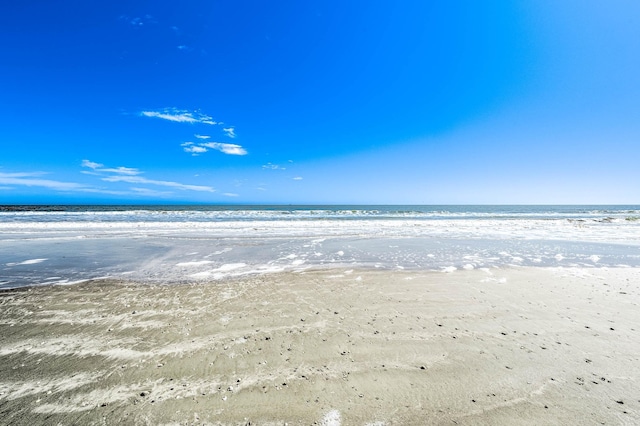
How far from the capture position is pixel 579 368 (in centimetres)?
364

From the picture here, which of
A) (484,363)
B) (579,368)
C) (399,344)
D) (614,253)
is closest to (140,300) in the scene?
(399,344)

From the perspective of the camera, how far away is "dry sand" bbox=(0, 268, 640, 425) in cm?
291

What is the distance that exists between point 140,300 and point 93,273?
367 centimetres

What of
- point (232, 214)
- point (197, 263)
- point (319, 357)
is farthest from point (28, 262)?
point (232, 214)

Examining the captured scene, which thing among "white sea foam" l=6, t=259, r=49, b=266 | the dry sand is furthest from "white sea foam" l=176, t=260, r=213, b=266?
"white sea foam" l=6, t=259, r=49, b=266

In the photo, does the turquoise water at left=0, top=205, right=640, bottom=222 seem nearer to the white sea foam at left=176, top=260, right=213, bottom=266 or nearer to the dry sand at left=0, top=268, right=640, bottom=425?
the white sea foam at left=176, top=260, right=213, bottom=266

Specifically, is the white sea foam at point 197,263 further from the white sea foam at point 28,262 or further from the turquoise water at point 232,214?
the turquoise water at point 232,214

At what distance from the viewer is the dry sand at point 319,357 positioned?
2.91 m

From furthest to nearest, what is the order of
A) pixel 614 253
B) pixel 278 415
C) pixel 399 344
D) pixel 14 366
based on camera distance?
pixel 614 253, pixel 399 344, pixel 14 366, pixel 278 415

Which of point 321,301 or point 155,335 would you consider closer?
point 155,335

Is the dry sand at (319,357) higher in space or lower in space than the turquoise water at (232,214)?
lower

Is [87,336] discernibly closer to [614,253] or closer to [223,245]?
[223,245]

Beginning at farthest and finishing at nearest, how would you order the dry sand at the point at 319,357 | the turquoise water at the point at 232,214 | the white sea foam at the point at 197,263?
1. the turquoise water at the point at 232,214
2. the white sea foam at the point at 197,263
3. the dry sand at the point at 319,357

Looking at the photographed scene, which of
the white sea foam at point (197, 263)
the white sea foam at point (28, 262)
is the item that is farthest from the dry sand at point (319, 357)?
the white sea foam at point (28, 262)
